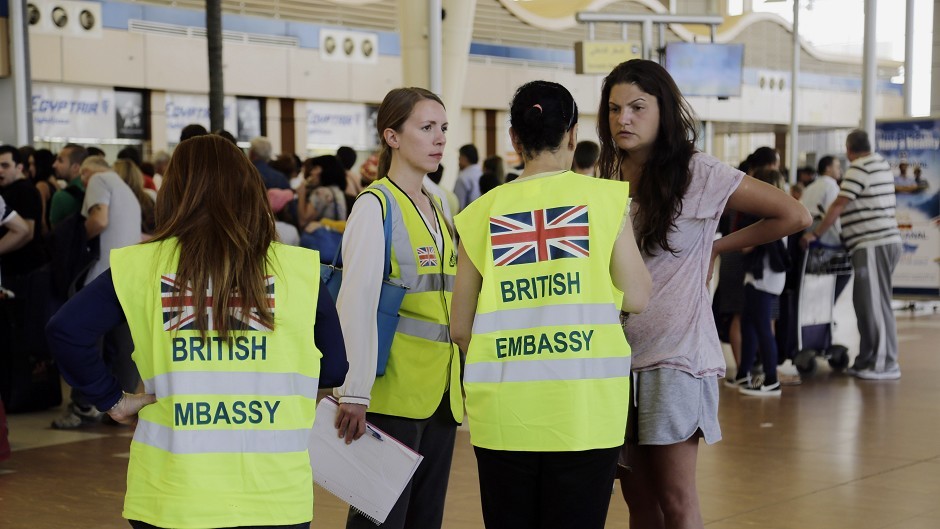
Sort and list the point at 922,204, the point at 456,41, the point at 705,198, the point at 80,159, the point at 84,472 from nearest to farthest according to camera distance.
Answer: the point at 705,198 < the point at 84,472 < the point at 80,159 < the point at 922,204 < the point at 456,41

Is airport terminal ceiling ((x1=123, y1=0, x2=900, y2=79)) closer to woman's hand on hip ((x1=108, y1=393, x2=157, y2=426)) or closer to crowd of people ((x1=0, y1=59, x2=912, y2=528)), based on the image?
crowd of people ((x1=0, y1=59, x2=912, y2=528))

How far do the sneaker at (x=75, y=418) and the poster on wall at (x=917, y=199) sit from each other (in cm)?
914

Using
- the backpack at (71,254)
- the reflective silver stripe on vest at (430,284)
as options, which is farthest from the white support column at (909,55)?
the reflective silver stripe on vest at (430,284)

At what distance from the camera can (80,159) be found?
34.0 feet

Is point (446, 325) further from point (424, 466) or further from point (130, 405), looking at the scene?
point (130, 405)

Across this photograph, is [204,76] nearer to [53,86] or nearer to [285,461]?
[53,86]

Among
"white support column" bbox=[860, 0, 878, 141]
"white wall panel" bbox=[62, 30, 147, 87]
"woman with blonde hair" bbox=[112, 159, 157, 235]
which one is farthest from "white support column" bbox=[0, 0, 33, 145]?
"white support column" bbox=[860, 0, 878, 141]

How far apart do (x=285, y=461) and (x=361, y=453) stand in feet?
3.59

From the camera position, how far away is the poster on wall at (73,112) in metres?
22.7

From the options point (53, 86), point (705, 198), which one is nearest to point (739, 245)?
point (705, 198)

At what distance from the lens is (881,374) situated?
446 inches

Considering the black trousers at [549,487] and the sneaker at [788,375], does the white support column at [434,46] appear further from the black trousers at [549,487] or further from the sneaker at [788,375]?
the black trousers at [549,487]

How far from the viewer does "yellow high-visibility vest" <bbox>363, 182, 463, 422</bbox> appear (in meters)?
4.24

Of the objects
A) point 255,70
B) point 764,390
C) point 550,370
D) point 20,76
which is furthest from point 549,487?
point 255,70
